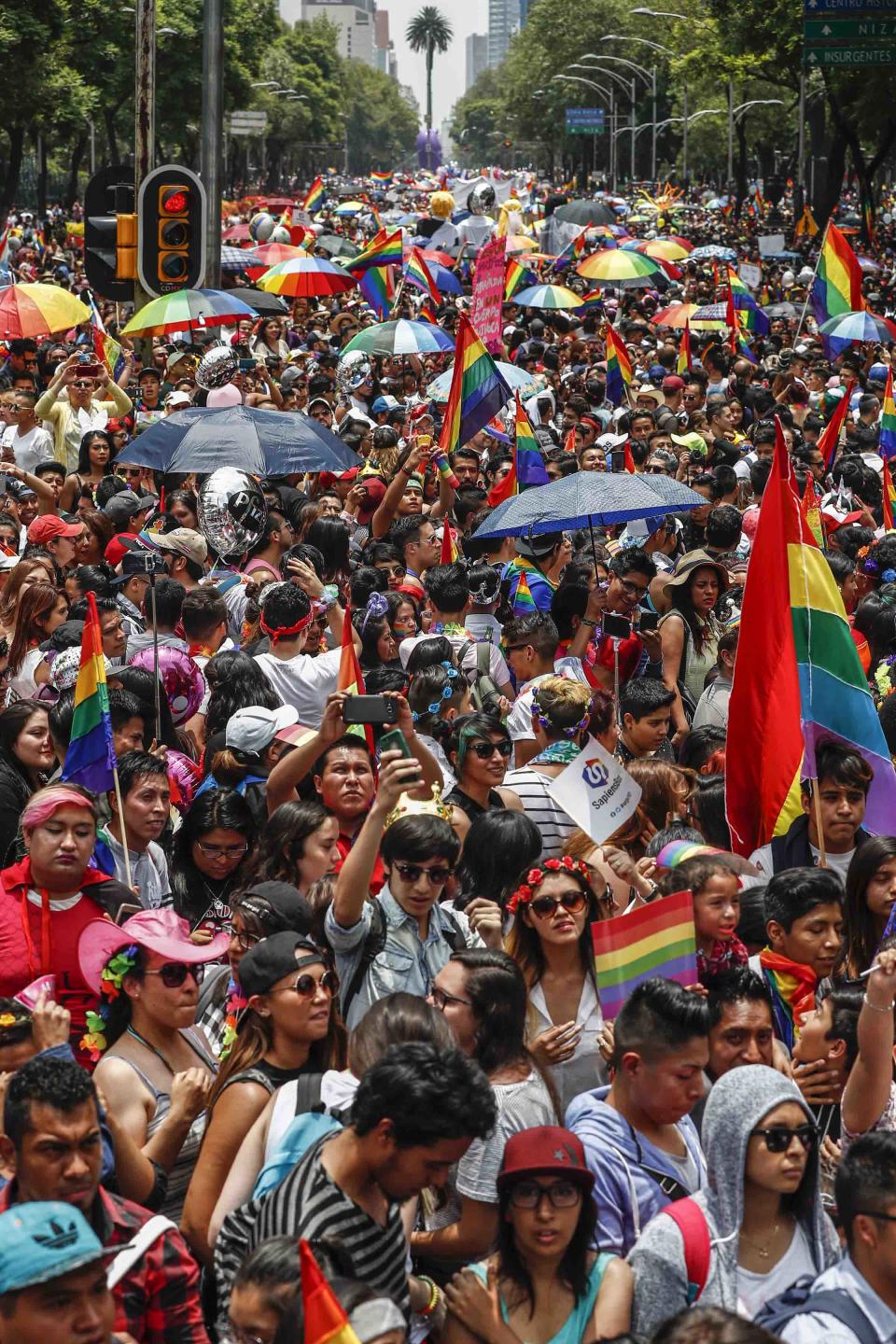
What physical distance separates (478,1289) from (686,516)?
765 cm

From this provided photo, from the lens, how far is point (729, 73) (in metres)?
49.9

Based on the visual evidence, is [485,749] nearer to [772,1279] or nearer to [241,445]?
[772,1279]

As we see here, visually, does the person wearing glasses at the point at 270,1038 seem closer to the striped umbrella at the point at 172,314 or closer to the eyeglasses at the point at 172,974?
the eyeglasses at the point at 172,974

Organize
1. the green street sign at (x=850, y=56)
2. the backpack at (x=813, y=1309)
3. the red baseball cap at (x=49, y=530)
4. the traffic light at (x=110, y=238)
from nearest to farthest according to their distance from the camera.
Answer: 1. the backpack at (x=813, y=1309)
2. the red baseball cap at (x=49, y=530)
3. the traffic light at (x=110, y=238)
4. the green street sign at (x=850, y=56)

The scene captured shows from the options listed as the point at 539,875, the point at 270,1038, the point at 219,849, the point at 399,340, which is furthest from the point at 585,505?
the point at 399,340

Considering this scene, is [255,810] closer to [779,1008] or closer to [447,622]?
[779,1008]

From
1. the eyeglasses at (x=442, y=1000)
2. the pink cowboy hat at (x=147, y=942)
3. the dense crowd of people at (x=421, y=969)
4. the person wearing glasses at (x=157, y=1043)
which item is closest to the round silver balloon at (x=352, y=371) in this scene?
the dense crowd of people at (x=421, y=969)

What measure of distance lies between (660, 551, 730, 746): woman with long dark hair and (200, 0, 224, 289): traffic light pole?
29.1 feet

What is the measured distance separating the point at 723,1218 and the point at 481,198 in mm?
43584

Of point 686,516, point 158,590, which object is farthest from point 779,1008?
point 686,516

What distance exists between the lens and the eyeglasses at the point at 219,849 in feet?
19.1

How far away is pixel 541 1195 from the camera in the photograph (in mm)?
3730

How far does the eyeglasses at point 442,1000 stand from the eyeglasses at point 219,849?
1.40m

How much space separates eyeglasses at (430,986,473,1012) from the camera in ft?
14.7
